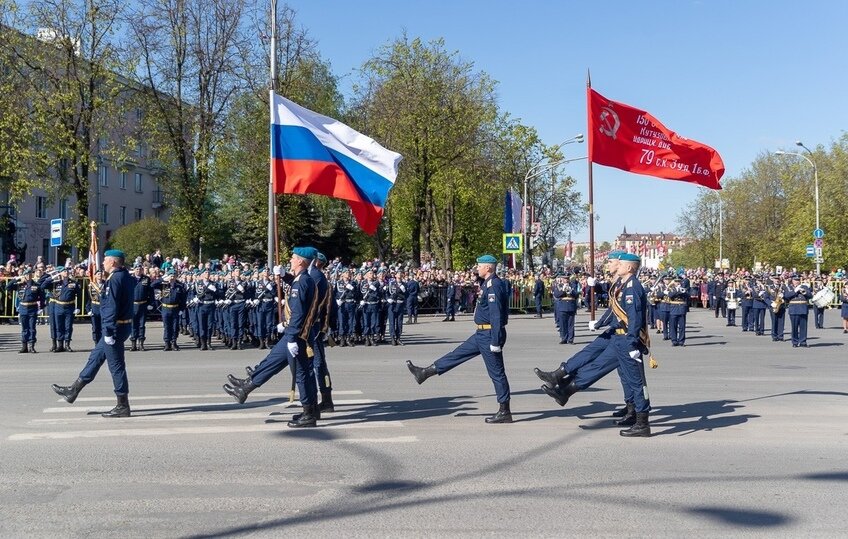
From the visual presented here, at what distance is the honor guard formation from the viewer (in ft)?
32.3

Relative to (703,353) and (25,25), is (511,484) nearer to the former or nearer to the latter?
(703,353)

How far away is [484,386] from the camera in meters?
13.3

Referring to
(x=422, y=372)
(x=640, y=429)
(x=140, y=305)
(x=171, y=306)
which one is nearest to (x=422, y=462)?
(x=640, y=429)

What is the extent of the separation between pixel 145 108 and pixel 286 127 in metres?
26.2

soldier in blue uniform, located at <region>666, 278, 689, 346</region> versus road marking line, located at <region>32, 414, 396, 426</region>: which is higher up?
soldier in blue uniform, located at <region>666, 278, 689, 346</region>

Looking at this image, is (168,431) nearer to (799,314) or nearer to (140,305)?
(140,305)

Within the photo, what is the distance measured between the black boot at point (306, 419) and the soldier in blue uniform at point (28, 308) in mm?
11858

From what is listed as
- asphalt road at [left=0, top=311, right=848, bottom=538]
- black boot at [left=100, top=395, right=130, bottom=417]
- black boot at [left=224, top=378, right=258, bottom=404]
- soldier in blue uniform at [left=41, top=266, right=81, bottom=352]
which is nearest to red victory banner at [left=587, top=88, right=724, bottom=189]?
asphalt road at [left=0, top=311, right=848, bottom=538]

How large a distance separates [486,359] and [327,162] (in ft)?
18.1

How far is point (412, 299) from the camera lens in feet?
101

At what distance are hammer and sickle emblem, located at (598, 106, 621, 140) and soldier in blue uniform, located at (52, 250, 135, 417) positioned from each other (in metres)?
10.3

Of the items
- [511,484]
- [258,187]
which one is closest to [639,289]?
[511,484]

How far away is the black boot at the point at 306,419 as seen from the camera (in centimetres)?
971

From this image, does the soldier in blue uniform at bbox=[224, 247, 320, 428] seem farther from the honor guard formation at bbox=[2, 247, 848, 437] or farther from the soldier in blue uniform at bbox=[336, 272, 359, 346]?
the soldier in blue uniform at bbox=[336, 272, 359, 346]
